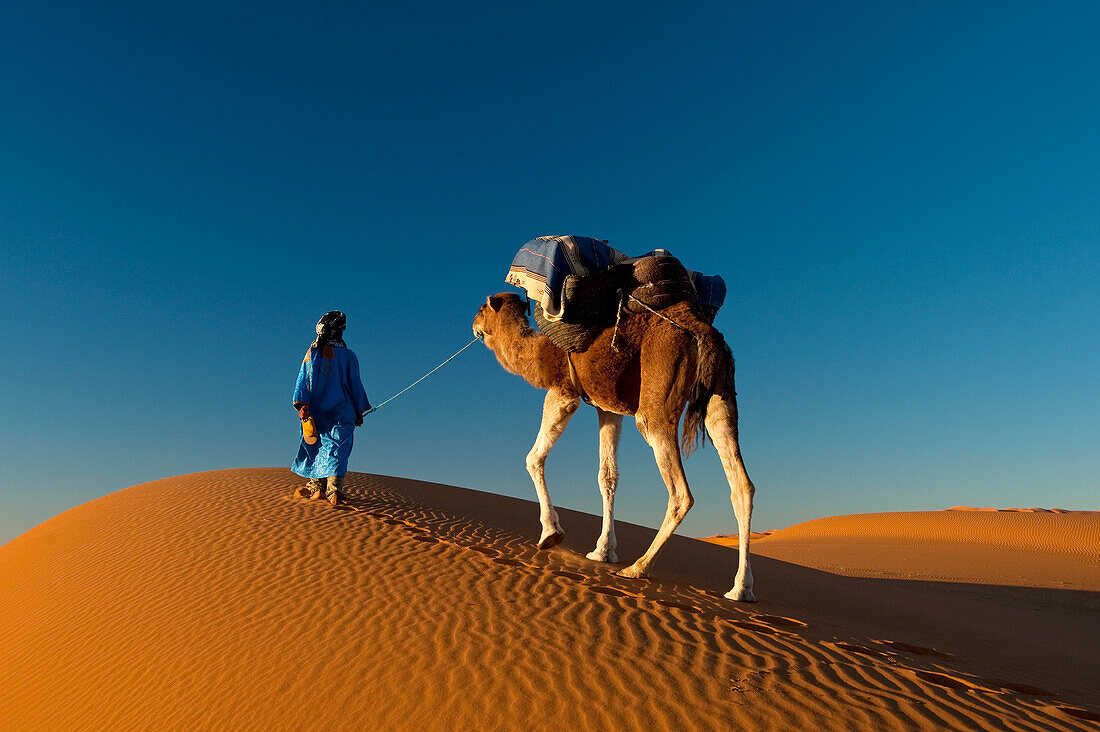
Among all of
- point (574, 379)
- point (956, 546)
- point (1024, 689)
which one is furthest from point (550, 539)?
point (956, 546)

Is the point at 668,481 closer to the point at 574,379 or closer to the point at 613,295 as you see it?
the point at 574,379

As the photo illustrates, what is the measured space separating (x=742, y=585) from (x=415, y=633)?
11.6 ft

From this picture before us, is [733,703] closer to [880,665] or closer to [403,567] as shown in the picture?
[880,665]

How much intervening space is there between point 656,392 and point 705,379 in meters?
0.55

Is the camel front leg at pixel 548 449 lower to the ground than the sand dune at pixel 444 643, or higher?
higher

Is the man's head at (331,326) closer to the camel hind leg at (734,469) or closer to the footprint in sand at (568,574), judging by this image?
the footprint in sand at (568,574)

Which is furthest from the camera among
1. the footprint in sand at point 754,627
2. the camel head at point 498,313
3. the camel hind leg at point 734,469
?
the camel head at point 498,313

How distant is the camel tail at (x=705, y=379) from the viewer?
23.3ft

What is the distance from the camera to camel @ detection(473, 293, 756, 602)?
7.06 m

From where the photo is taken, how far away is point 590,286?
309 inches

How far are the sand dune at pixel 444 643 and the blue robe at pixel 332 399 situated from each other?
0.85 metres

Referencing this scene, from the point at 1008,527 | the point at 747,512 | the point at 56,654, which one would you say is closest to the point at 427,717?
the point at 747,512

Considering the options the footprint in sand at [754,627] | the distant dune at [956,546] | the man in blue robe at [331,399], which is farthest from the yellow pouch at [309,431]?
the distant dune at [956,546]

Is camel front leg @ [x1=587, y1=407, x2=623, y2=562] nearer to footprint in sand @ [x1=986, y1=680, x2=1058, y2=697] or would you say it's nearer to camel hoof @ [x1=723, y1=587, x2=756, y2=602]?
camel hoof @ [x1=723, y1=587, x2=756, y2=602]
